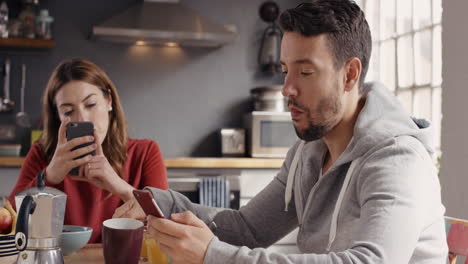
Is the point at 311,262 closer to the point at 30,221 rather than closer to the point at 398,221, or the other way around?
the point at 398,221

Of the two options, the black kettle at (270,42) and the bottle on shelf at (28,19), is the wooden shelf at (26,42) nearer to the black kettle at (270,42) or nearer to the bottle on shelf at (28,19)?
the bottle on shelf at (28,19)

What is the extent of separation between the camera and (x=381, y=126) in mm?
1287

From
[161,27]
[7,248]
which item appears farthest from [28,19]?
[7,248]

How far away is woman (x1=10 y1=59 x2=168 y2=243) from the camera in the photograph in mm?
1897

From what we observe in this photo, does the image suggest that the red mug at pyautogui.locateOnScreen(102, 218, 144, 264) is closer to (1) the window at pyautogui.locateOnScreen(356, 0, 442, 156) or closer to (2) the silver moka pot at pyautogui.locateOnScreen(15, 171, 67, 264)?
(2) the silver moka pot at pyautogui.locateOnScreen(15, 171, 67, 264)

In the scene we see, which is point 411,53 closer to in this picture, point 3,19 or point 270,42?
point 270,42

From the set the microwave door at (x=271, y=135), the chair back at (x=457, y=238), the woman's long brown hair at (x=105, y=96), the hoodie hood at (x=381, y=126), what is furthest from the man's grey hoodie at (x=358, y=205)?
the microwave door at (x=271, y=135)

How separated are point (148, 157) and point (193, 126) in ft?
8.20

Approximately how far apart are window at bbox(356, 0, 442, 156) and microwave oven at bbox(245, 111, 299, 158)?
710mm

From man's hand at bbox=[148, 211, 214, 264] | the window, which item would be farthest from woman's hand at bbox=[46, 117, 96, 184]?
the window

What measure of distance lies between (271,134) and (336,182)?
280cm

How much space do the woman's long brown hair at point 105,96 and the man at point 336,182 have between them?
0.62 metres

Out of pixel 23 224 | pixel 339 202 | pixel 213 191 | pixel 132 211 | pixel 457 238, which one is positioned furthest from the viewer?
pixel 213 191

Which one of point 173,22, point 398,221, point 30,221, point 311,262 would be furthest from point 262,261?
point 173,22
